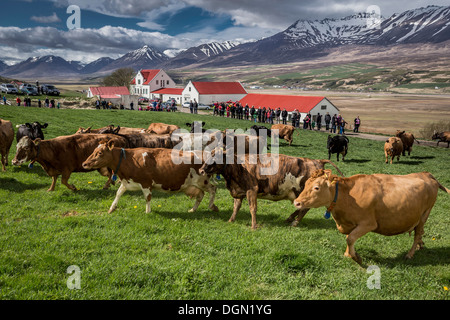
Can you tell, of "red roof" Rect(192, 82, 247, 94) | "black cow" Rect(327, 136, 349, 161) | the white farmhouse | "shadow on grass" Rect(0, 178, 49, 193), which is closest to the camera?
"shadow on grass" Rect(0, 178, 49, 193)

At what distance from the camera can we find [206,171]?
8.23 m

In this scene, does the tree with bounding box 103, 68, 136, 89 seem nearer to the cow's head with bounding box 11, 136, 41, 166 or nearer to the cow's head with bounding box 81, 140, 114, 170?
the cow's head with bounding box 11, 136, 41, 166

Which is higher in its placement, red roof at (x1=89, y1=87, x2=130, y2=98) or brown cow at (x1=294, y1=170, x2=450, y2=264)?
red roof at (x1=89, y1=87, x2=130, y2=98)

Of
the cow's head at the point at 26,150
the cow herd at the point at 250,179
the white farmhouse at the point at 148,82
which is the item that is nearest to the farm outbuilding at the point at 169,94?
Result: the white farmhouse at the point at 148,82

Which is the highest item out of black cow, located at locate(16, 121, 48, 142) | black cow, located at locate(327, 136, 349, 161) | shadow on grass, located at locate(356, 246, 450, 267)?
black cow, located at locate(16, 121, 48, 142)

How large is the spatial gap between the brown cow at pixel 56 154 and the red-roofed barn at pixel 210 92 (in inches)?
2868

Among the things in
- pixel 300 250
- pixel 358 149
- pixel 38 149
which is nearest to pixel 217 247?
pixel 300 250

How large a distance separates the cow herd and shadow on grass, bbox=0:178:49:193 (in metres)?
0.71

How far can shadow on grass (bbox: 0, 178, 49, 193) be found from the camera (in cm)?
1003

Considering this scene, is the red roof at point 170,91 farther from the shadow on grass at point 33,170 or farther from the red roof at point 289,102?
the shadow on grass at point 33,170

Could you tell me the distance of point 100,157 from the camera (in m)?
Answer: 8.69

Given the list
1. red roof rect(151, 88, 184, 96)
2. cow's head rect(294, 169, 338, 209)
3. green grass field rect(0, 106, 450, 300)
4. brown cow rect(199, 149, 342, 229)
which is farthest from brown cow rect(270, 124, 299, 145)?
red roof rect(151, 88, 184, 96)

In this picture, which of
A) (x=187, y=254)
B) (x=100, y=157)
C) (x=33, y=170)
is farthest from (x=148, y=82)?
(x=187, y=254)
